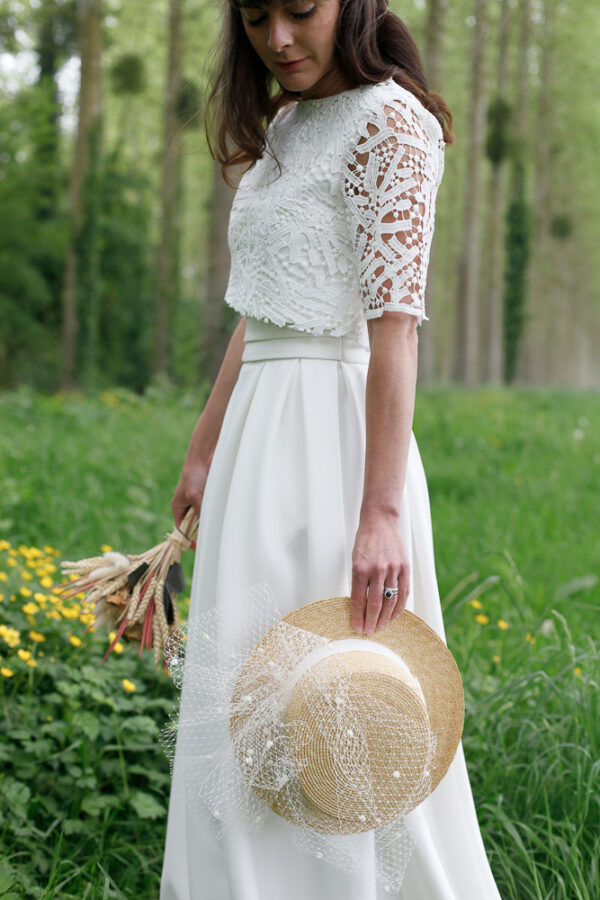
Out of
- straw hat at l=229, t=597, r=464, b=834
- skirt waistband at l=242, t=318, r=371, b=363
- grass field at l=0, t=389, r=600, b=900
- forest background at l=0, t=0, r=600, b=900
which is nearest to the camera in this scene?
straw hat at l=229, t=597, r=464, b=834

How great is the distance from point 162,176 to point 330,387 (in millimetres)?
19953

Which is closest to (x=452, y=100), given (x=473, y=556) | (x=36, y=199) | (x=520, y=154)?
(x=520, y=154)

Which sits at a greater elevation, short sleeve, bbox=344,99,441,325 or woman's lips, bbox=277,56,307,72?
woman's lips, bbox=277,56,307,72

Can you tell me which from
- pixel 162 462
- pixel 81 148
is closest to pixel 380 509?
pixel 162 462

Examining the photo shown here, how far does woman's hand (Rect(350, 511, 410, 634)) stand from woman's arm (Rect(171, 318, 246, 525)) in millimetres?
662

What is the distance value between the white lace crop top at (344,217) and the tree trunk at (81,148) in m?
15.5

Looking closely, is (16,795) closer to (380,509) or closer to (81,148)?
(380,509)

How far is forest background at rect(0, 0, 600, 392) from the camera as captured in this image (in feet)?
55.5

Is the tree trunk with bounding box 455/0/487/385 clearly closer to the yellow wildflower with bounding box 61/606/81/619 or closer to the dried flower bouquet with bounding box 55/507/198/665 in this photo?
the yellow wildflower with bounding box 61/606/81/619

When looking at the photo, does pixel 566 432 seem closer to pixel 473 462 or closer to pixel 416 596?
pixel 473 462

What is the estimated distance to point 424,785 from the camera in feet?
5.43

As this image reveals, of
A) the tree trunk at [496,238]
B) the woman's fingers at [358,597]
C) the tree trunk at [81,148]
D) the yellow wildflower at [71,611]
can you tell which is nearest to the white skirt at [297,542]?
the woman's fingers at [358,597]

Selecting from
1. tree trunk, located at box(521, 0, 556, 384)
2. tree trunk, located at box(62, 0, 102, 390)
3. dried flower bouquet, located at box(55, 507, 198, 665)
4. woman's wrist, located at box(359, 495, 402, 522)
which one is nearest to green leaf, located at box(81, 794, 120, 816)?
dried flower bouquet, located at box(55, 507, 198, 665)

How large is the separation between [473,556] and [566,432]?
4.18 m
